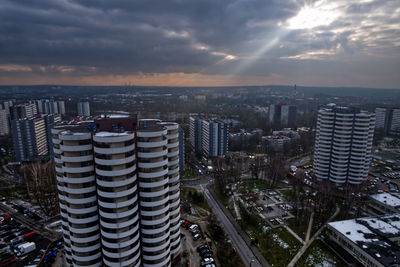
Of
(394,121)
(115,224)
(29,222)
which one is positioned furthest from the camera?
(394,121)

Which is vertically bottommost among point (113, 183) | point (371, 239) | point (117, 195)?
point (371, 239)

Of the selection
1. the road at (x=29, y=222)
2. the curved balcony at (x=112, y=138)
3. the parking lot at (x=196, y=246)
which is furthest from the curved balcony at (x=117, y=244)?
the road at (x=29, y=222)

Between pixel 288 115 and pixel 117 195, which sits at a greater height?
pixel 117 195

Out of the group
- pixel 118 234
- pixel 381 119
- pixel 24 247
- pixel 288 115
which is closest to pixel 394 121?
pixel 381 119

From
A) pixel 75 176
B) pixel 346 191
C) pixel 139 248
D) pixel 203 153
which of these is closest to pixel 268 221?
pixel 346 191

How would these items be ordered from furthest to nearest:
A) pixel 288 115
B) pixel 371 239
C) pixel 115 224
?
pixel 288 115
pixel 371 239
pixel 115 224

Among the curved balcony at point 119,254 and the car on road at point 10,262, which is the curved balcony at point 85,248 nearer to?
the curved balcony at point 119,254

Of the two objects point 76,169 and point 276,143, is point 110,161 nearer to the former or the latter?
point 76,169
